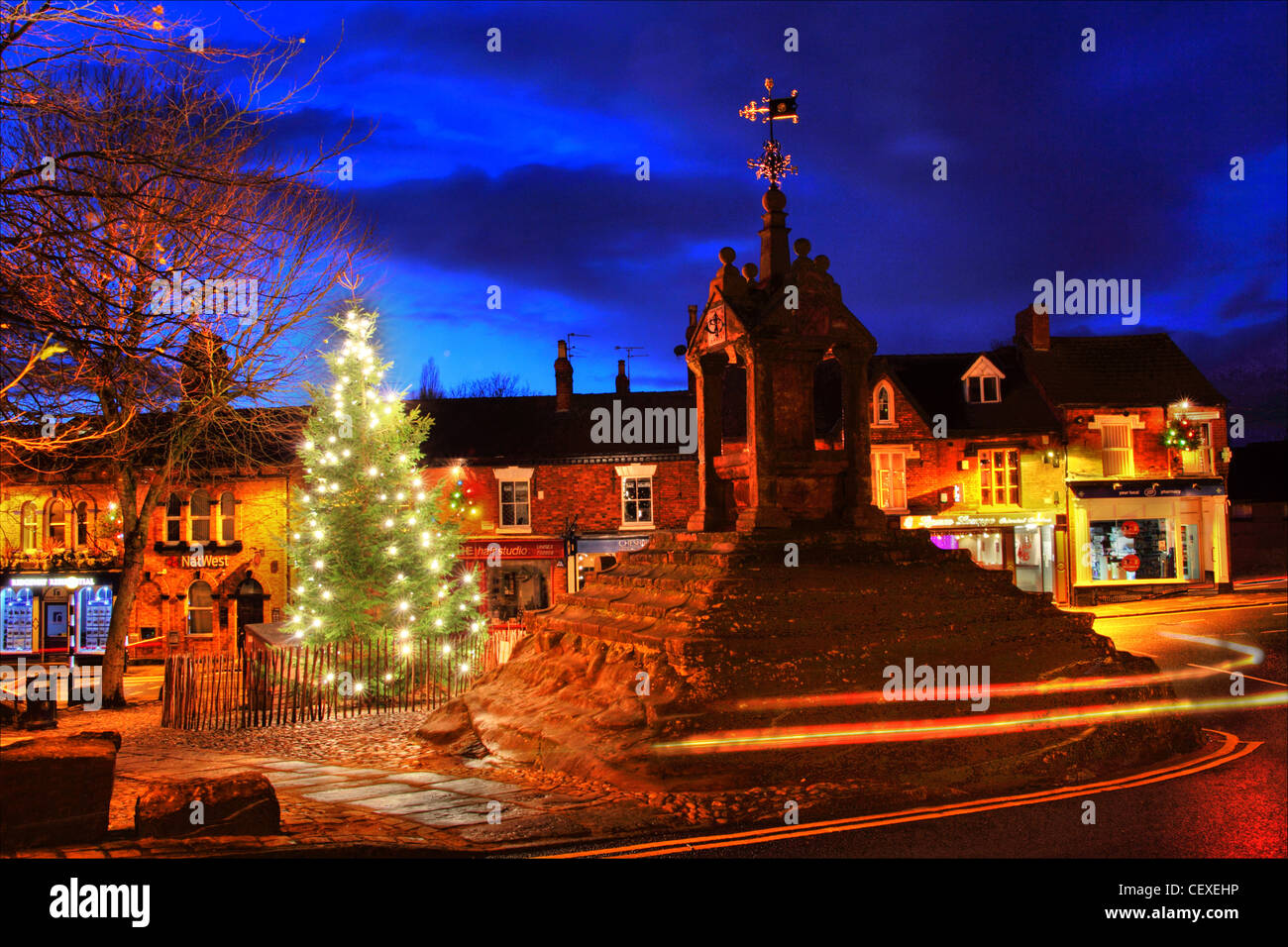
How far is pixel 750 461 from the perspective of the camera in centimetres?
1281

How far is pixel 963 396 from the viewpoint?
35.8 meters

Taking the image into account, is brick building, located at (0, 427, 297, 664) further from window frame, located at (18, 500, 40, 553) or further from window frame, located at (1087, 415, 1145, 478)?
window frame, located at (1087, 415, 1145, 478)

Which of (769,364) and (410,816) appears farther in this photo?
(769,364)

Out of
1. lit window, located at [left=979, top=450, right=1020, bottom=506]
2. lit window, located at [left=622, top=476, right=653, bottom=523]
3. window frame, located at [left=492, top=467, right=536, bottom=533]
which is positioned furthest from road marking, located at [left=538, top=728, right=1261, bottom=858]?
window frame, located at [left=492, top=467, right=536, bottom=533]

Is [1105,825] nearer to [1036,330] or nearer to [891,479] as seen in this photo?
[891,479]

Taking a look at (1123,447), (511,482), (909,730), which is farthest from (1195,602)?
(909,730)

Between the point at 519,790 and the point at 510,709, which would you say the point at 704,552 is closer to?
the point at 510,709

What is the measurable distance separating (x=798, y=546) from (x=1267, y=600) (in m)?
25.3

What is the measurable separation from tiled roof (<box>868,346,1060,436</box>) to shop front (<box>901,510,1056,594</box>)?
3189 mm

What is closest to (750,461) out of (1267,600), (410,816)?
(410,816)

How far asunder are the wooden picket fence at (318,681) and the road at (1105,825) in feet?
25.9

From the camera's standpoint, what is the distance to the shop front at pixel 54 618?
1233 inches

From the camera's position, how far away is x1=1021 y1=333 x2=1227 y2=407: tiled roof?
115 feet

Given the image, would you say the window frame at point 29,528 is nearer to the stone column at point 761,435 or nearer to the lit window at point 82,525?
the lit window at point 82,525
